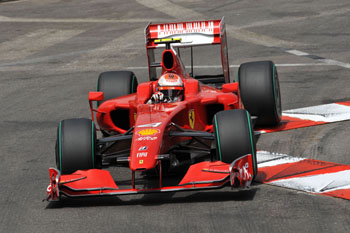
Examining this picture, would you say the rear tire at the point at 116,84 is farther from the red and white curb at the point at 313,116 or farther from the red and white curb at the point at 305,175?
the red and white curb at the point at 305,175

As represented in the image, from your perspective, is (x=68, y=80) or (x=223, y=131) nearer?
(x=223, y=131)

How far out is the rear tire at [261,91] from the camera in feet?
34.4

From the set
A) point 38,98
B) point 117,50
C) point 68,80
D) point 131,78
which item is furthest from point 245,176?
point 117,50

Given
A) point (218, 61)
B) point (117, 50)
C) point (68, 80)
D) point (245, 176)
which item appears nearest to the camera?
point (245, 176)

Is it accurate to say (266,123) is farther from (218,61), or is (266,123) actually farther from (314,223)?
(218,61)

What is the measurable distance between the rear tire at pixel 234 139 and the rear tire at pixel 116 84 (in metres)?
3.22

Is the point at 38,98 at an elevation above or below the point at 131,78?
below

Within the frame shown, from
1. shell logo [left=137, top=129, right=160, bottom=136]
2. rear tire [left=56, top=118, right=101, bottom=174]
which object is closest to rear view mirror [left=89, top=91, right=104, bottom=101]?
rear tire [left=56, top=118, right=101, bottom=174]

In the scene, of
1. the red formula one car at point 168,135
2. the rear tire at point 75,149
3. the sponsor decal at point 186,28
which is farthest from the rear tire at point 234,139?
the sponsor decal at point 186,28

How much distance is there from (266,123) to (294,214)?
3.82 metres

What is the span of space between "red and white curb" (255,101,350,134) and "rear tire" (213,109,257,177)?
2646 millimetres

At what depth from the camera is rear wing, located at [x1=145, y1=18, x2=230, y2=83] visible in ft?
39.3

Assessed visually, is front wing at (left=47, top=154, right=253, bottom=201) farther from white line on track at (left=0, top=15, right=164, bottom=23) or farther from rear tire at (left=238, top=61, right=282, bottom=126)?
white line on track at (left=0, top=15, right=164, bottom=23)

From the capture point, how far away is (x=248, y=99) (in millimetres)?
10547
